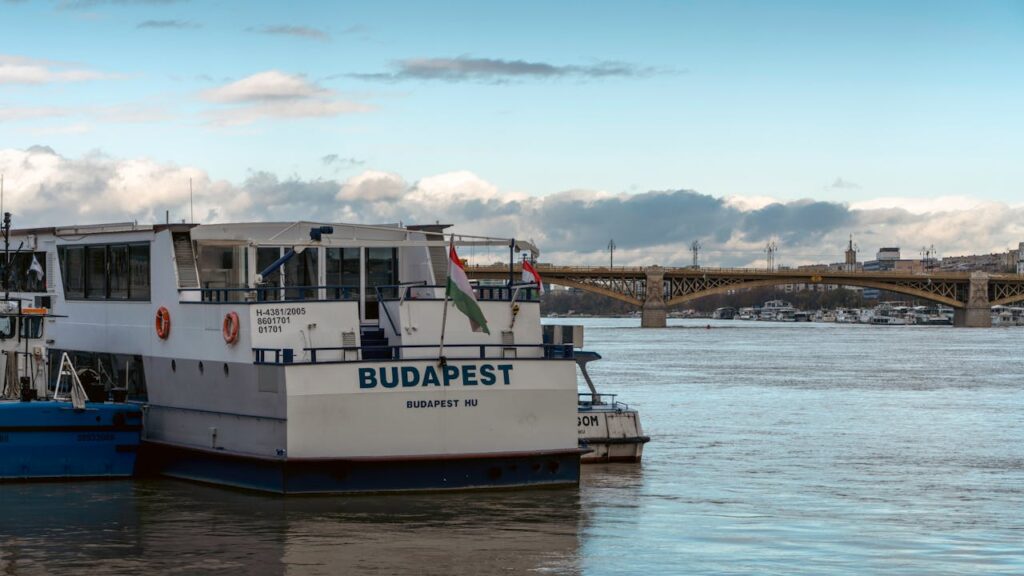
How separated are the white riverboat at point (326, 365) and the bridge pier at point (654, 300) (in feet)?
433

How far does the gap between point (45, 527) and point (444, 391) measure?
22.5 ft

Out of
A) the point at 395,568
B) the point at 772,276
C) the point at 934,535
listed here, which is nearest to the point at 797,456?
the point at 934,535

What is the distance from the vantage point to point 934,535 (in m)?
24.5

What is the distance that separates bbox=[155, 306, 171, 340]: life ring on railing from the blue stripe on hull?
10.1 feet

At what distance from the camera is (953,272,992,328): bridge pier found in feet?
584

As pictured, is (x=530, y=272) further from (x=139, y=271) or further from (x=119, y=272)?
(x=119, y=272)

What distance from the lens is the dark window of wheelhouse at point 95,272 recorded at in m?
31.8

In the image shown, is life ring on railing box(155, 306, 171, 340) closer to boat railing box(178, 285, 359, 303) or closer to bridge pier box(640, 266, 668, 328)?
boat railing box(178, 285, 359, 303)

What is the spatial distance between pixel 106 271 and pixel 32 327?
6.20ft

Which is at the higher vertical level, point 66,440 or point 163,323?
point 163,323

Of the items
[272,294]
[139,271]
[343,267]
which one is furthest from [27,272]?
[343,267]

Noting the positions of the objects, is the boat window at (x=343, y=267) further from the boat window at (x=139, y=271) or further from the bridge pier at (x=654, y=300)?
the bridge pier at (x=654, y=300)

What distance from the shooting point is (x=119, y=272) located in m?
31.3

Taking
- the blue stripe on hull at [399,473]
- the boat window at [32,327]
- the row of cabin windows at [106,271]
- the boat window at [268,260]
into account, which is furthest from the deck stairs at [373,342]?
the boat window at [32,327]
